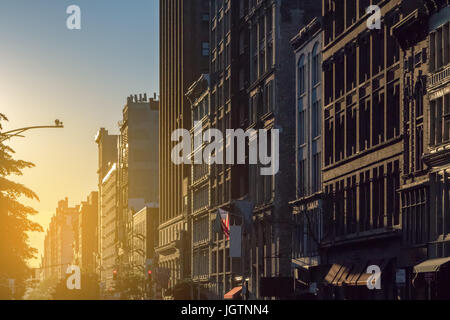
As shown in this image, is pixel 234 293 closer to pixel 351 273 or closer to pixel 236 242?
pixel 236 242

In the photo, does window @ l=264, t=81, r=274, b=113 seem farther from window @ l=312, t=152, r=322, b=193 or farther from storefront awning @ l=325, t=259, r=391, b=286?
storefront awning @ l=325, t=259, r=391, b=286

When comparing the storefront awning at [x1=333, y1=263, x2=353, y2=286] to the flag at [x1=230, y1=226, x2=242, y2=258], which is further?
the flag at [x1=230, y1=226, x2=242, y2=258]

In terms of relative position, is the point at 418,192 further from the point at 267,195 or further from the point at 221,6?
the point at 221,6

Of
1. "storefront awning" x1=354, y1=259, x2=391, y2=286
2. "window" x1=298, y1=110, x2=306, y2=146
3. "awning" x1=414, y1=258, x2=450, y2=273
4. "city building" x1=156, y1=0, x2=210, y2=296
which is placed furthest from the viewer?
"city building" x1=156, y1=0, x2=210, y2=296

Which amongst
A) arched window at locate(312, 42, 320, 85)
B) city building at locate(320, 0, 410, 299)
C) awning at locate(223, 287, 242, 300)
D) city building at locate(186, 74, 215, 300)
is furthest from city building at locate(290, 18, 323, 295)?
city building at locate(186, 74, 215, 300)

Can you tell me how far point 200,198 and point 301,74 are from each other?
53967mm

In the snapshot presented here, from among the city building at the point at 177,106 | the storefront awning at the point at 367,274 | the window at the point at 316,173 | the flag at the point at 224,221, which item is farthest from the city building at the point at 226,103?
the storefront awning at the point at 367,274

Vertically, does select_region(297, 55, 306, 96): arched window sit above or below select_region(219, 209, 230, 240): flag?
above

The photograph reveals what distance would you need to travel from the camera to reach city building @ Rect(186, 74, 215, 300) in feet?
430

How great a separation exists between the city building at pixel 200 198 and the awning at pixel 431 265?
7293 centimetres

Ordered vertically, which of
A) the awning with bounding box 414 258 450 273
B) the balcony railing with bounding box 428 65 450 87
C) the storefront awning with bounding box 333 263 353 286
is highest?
the balcony railing with bounding box 428 65 450 87

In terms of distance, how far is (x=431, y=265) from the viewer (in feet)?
173

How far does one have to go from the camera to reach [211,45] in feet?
428

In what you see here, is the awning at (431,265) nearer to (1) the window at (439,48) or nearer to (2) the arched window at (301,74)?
(1) the window at (439,48)
